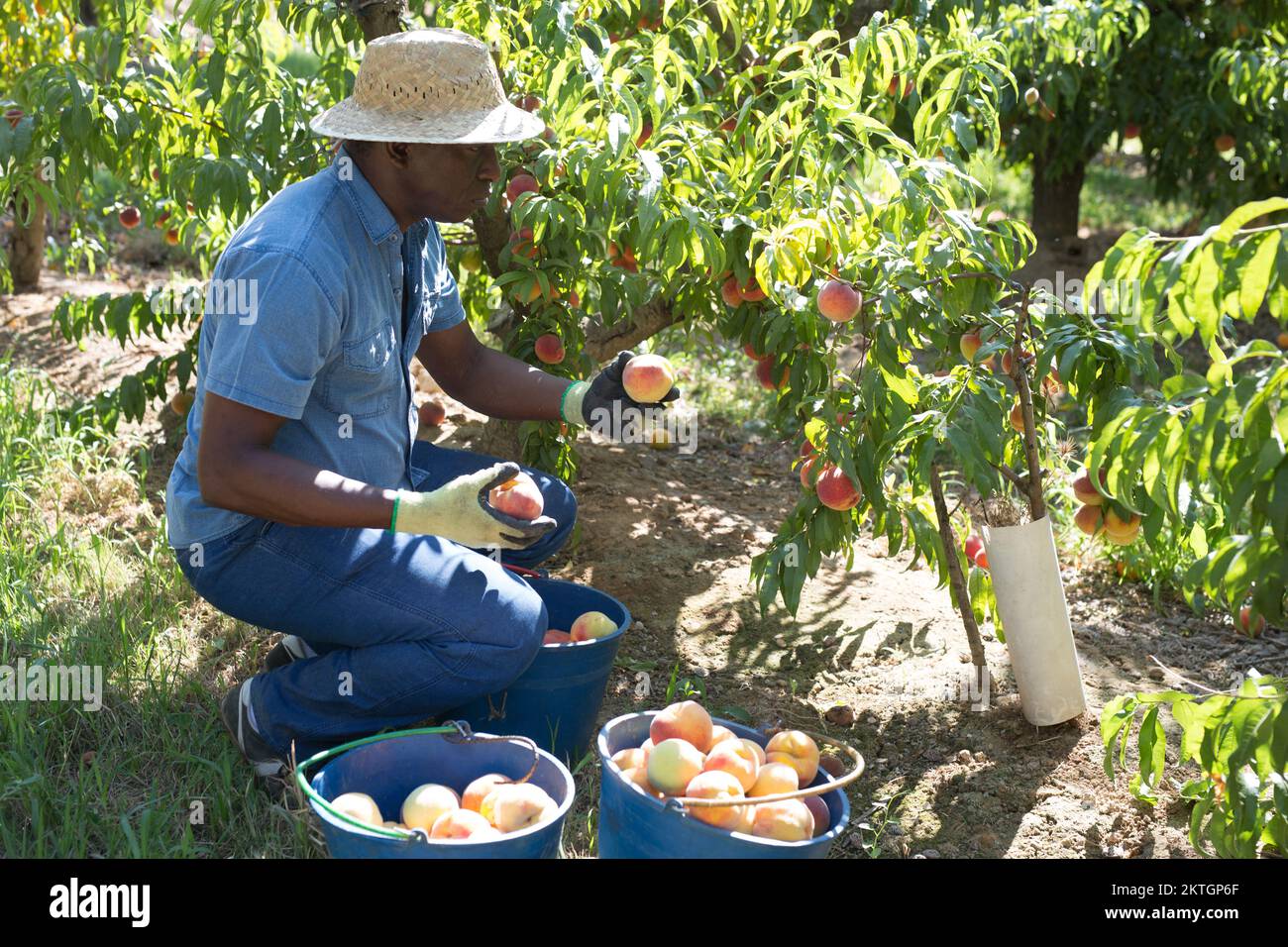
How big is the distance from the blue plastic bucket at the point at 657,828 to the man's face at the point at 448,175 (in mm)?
1022

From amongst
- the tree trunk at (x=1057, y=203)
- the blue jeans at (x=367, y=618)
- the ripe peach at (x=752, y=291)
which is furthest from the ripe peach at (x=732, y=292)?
the tree trunk at (x=1057, y=203)

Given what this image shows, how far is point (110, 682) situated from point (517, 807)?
4.12 ft

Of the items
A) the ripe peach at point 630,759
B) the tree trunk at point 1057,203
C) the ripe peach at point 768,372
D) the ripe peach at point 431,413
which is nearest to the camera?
the ripe peach at point 630,759

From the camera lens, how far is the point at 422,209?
7.87 feet

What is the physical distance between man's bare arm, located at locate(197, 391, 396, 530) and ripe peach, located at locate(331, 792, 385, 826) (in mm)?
466

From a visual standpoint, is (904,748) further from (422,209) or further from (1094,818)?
(422,209)

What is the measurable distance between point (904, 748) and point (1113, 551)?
4.14 feet

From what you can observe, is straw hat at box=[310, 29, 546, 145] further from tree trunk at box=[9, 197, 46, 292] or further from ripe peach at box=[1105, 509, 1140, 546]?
tree trunk at box=[9, 197, 46, 292]

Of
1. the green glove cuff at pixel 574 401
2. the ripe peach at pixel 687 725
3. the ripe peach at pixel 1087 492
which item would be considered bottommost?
the ripe peach at pixel 687 725

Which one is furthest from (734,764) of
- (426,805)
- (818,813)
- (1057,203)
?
(1057,203)

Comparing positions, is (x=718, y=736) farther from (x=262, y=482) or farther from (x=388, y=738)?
(x=262, y=482)

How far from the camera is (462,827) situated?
1.89 m

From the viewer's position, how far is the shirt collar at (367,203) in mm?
2357

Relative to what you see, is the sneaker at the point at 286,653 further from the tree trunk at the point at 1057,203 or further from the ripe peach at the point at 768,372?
the tree trunk at the point at 1057,203
